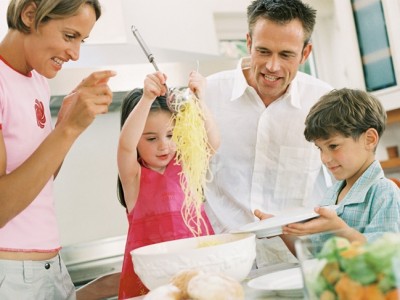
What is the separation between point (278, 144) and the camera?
1.90 metres

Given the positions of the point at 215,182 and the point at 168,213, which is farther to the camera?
the point at 215,182

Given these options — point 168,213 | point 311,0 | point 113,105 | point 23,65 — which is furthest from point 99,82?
point 311,0

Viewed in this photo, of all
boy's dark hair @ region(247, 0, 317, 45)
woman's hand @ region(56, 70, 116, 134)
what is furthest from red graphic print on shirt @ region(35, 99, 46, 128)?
boy's dark hair @ region(247, 0, 317, 45)

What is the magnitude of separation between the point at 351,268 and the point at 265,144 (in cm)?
126

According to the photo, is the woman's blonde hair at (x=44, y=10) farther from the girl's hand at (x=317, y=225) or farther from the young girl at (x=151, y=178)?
the girl's hand at (x=317, y=225)

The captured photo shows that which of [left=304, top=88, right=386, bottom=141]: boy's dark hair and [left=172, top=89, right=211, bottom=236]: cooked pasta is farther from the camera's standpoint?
[left=304, top=88, right=386, bottom=141]: boy's dark hair

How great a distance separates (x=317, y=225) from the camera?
1131 millimetres

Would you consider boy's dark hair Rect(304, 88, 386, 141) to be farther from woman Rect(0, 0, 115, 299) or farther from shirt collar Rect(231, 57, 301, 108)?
woman Rect(0, 0, 115, 299)

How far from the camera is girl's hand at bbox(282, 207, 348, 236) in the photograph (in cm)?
111

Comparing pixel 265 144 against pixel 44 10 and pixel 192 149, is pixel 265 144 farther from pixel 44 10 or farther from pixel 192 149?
pixel 44 10

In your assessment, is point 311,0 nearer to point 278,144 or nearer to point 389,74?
point 389,74

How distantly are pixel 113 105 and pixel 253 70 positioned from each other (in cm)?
101

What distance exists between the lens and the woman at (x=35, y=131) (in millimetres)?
1178

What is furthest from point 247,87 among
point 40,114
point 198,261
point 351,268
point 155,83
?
point 351,268
